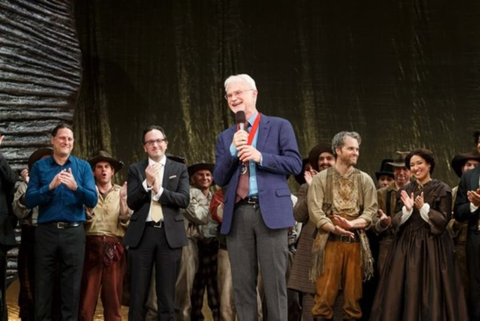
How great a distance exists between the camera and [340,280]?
197 inches

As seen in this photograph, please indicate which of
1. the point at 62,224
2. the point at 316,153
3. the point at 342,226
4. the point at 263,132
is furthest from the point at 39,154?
the point at 263,132

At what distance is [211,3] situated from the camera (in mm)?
7246

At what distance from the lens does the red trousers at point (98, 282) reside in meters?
5.06

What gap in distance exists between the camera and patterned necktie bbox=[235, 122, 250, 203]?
3473 millimetres

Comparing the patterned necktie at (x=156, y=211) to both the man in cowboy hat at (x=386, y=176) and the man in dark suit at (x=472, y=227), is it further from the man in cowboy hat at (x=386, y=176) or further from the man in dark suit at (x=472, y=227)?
the man in cowboy hat at (x=386, y=176)

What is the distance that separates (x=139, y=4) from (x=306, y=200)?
2893mm

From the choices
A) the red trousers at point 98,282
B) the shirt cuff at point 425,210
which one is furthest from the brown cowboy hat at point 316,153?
the red trousers at point 98,282

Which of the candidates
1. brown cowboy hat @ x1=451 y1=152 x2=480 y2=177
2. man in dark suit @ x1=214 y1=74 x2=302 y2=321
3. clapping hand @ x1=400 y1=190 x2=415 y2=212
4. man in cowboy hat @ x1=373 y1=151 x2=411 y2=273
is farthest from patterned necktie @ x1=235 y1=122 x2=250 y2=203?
brown cowboy hat @ x1=451 y1=152 x2=480 y2=177

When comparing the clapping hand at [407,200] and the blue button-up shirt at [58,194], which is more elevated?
the blue button-up shirt at [58,194]

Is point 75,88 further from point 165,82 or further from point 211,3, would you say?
point 211,3

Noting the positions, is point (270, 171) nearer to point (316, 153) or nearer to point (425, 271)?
point (425, 271)

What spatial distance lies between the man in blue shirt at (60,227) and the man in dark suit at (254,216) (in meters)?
1.45

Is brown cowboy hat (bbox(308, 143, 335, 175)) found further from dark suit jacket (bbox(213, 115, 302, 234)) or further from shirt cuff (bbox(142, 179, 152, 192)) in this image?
dark suit jacket (bbox(213, 115, 302, 234))

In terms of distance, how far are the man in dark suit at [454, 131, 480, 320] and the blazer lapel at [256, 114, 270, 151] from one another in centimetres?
189
